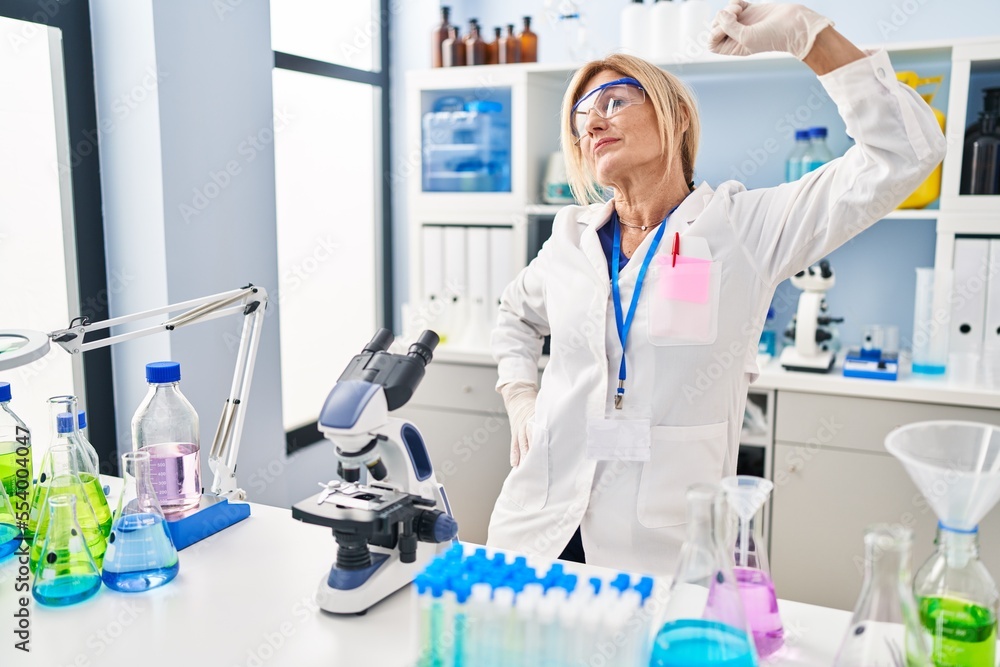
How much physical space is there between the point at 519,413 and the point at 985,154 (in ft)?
5.50

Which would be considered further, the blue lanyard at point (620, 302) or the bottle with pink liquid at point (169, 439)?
the blue lanyard at point (620, 302)

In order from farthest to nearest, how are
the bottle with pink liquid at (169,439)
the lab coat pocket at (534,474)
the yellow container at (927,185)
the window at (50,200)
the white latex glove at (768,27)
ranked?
the yellow container at (927,185) → the window at (50,200) → the lab coat pocket at (534,474) → the bottle with pink liquid at (169,439) → the white latex glove at (768,27)

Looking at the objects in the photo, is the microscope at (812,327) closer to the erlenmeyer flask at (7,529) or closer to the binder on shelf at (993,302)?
the binder on shelf at (993,302)

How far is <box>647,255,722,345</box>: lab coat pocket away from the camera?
1618mm

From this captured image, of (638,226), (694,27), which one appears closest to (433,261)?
(694,27)

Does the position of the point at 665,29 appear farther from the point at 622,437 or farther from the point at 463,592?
the point at 463,592

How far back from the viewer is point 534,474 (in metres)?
1.74

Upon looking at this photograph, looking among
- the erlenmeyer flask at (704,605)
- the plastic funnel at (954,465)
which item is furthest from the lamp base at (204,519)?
the plastic funnel at (954,465)

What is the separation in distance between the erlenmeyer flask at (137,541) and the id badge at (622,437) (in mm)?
798

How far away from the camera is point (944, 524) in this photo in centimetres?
83

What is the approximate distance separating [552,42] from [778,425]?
67.9 inches

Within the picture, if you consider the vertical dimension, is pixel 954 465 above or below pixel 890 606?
above

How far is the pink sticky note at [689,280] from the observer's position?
1.62 m

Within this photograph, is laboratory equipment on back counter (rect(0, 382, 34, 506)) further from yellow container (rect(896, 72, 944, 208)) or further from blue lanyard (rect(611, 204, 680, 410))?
yellow container (rect(896, 72, 944, 208))
